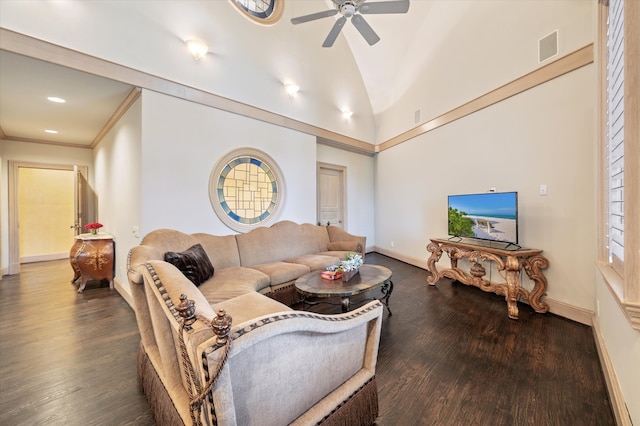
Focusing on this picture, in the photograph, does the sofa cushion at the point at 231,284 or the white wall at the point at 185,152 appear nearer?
the sofa cushion at the point at 231,284

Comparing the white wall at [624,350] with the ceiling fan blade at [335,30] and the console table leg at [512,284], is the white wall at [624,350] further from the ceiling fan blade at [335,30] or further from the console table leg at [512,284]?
the ceiling fan blade at [335,30]

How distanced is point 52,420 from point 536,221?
4.72 meters

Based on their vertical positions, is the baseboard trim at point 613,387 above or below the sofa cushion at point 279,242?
below

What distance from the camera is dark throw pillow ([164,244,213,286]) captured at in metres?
2.38

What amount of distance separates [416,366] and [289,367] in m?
1.46

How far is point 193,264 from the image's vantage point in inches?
98.7

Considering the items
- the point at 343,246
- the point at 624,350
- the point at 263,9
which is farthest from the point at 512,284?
the point at 263,9

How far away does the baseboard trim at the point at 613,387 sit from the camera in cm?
131

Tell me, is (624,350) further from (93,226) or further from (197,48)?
(93,226)

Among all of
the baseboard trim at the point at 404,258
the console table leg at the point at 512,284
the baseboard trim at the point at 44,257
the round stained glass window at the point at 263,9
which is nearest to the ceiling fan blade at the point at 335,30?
the round stained glass window at the point at 263,9

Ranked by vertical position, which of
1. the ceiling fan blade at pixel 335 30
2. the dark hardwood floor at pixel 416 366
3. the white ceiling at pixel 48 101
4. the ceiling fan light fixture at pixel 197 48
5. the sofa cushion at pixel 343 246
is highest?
the ceiling fan blade at pixel 335 30

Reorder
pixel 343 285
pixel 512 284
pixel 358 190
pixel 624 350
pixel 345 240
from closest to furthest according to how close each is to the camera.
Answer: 1. pixel 624 350
2. pixel 343 285
3. pixel 512 284
4. pixel 345 240
5. pixel 358 190

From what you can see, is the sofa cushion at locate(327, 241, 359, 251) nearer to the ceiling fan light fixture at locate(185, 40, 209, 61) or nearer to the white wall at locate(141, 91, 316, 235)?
the white wall at locate(141, 91, 316, 235)

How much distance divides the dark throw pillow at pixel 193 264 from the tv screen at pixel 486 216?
139 inches
